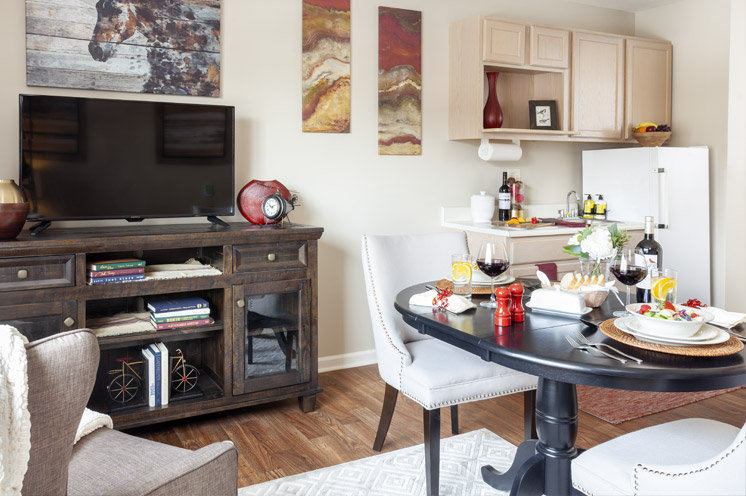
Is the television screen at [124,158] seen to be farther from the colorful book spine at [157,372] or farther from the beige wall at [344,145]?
the colorful book spine at [157,372]

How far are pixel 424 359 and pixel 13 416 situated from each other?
1.65 meters

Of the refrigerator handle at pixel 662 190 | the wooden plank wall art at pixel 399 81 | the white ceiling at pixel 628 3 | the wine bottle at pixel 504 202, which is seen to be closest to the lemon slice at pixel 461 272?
the wooden plank wall art at pixel 399 81

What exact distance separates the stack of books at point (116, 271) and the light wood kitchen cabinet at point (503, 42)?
2434mm

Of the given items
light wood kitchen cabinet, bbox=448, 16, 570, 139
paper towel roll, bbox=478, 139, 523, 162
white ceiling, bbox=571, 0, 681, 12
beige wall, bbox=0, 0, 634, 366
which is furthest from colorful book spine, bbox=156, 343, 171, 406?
white ceiling, bbox=571, 0, 681, 12

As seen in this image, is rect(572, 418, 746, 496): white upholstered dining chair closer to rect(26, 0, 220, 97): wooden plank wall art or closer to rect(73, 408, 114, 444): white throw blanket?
rect(73, 408, 114, 444): white throw blanket

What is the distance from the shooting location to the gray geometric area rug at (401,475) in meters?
2.37

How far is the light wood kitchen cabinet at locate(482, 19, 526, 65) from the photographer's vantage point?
12.8ft

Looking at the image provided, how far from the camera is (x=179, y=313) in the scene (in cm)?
286

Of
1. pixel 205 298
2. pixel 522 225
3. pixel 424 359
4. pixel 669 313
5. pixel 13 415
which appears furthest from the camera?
pixel 522 225

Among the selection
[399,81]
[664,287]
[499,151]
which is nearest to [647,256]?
[664,287]

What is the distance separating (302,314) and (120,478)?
178 centimetres

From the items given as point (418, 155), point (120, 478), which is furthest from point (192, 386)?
point (418, 155)

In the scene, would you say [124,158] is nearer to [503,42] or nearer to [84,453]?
[84,453]

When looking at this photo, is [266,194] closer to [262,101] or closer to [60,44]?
[262,101]
